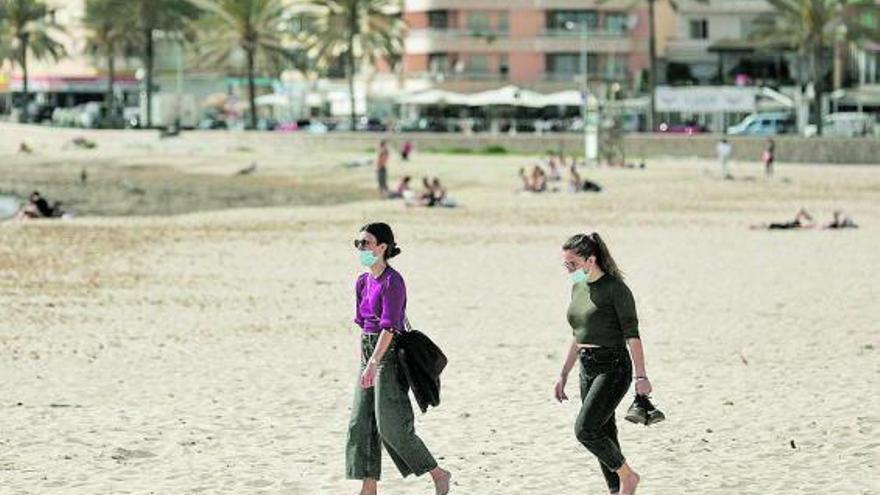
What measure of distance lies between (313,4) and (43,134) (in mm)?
19781

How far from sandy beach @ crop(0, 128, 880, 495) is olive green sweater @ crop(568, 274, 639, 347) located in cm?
149

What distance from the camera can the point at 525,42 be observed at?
9944 cm

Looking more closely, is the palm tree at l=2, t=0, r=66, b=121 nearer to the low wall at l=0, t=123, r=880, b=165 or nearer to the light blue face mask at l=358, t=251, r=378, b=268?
the low wall at l=0, t=123, r=880, b=165

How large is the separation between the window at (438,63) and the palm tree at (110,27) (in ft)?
52.8

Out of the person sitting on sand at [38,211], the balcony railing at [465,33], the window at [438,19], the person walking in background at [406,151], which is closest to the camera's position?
the person sitting on sand at [38,211]

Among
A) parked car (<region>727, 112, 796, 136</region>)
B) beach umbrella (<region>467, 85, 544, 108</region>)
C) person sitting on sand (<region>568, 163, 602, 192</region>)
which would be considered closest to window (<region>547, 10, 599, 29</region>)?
beach umbrella (<region>467, 85, 544, 108</region>)

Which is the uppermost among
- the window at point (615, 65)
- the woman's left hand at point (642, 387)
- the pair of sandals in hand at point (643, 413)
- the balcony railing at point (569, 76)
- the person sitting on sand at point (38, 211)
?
the window at point (615, 65)

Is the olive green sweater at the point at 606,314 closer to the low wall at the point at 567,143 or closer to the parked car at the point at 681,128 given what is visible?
the low wall at the point at 567,143

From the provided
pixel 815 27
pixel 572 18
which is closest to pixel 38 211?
pixel 815 27

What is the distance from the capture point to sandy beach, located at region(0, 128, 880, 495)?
11.4 meters

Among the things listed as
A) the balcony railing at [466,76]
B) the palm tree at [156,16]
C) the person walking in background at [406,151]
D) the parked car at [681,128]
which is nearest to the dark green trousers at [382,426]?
the person walking in background at [406,151]

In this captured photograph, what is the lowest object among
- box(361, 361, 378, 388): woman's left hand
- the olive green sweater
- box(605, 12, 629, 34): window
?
box(361, 361, 378, 388): woman's left hand

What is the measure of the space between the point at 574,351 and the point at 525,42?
297ft

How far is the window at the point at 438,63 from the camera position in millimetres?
99531
